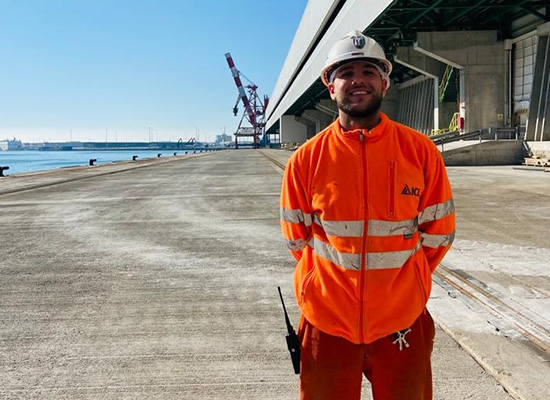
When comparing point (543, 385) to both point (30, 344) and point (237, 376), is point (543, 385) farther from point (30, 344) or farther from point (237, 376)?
point (30, 344)

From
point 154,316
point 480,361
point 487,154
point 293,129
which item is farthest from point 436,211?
point 293,129

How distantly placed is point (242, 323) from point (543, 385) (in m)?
2.20

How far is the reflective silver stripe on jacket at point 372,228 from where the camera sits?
1.97 m

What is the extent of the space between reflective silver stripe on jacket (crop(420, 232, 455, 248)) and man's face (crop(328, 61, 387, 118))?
0.61 m

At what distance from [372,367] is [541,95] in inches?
1053

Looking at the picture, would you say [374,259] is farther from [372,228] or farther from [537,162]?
[537,162]

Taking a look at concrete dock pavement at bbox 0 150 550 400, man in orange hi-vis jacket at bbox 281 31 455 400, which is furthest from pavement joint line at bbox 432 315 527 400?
man in orange hi-vis jacket at bbox 281 31 455 400

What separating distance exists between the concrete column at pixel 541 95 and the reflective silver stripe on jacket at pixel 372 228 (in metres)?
25.5

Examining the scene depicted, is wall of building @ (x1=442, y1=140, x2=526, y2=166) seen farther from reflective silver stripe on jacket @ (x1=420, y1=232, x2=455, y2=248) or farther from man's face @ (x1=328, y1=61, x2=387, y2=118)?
man's face @ (x1=328, y1=61, x2=387, y2=118)

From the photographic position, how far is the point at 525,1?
2295 cm

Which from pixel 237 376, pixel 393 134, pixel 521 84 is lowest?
pixel 237 376

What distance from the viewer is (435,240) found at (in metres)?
2.15

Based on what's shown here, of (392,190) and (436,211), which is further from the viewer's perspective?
(436,211)

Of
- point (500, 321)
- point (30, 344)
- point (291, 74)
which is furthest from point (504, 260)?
point (291, 74)
